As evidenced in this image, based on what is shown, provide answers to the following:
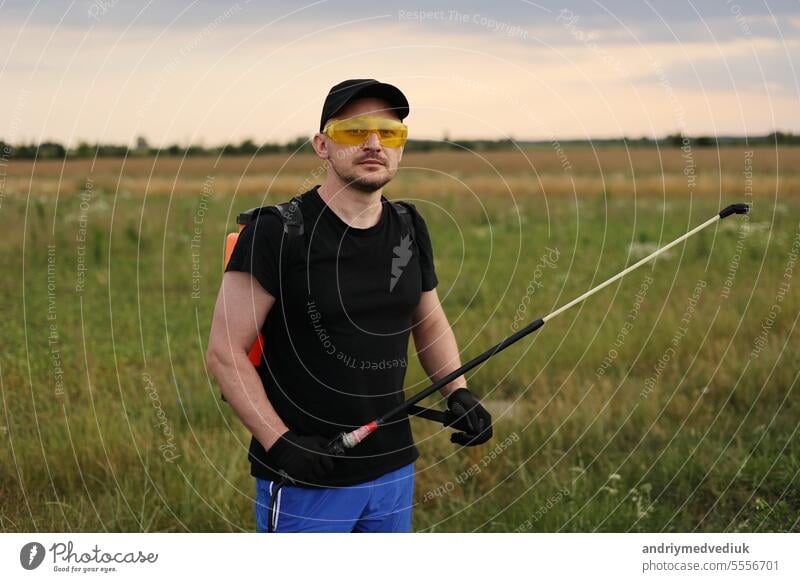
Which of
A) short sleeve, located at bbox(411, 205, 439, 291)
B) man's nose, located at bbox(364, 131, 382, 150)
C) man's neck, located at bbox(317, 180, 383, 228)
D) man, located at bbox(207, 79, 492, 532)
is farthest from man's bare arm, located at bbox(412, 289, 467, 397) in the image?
man's nose, located at bbox(364, 131, 382, 150)

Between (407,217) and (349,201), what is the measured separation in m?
0.27

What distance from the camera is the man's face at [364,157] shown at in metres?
3.14

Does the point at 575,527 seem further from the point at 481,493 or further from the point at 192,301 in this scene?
the point at 192,301

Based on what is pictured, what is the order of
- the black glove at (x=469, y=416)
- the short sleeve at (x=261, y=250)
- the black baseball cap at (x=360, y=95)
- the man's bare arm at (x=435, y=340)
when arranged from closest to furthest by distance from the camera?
Result: the short sleeve at (x=261, y=250), the black baseball cap at (x=360, y=95), the black glove at (x=469, y=416), the man's bare arm at (x=435, y=340)

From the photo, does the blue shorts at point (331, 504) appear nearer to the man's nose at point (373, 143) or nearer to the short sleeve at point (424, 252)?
the short sleeve at point (424, 252)

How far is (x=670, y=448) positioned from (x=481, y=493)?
1.22m

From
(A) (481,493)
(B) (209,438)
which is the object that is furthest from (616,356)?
(B) (209,438)

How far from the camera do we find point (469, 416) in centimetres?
344

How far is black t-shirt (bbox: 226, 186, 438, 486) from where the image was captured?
120 inches

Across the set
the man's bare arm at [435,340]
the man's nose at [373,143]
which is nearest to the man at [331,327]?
the man's nose at [373,143]

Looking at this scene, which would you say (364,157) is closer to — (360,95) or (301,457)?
(360,95)

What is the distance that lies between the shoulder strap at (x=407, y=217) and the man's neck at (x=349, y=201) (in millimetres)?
174

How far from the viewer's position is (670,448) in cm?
566
